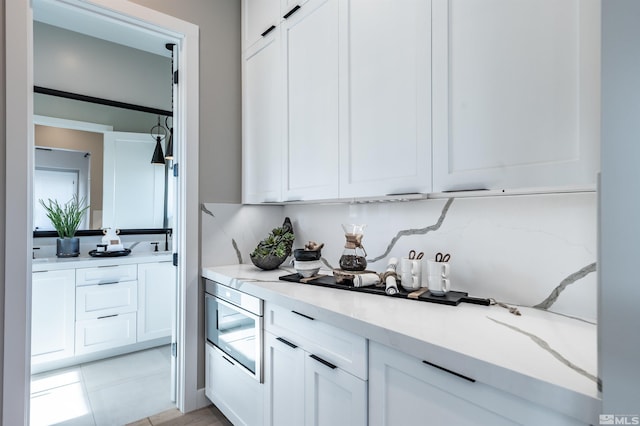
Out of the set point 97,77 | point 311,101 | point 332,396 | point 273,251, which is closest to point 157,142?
point 97,77

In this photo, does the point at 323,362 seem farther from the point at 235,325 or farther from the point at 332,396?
the point at 235,325

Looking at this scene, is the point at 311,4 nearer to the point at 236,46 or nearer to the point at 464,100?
the point at 236,46

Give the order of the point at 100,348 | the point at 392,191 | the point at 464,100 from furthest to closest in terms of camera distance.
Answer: the point at 100,348 → the point at 392,191 → the point at 464,100

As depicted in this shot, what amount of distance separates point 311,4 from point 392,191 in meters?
1.13

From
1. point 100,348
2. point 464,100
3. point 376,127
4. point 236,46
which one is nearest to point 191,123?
point 236,46

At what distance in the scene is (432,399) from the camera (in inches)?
36.2

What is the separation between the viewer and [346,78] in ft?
5.24

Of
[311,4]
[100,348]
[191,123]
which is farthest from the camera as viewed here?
[100,348]

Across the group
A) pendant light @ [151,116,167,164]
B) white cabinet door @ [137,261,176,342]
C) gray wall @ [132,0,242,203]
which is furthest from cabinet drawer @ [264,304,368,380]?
pendant light @ [151,116,167,164]

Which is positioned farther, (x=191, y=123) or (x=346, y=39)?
(x=191, y=123)

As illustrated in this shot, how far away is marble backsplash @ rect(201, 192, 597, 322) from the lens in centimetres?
116

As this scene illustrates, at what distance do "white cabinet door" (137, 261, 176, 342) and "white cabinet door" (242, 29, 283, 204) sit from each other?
1380 millimetres

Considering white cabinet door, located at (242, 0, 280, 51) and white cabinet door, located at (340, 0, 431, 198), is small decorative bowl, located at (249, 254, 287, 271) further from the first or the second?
white cabinet door, located at (242, 0, 280, 51)

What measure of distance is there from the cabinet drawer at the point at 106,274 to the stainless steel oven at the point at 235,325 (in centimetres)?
128
